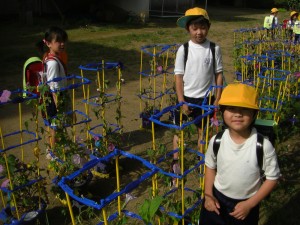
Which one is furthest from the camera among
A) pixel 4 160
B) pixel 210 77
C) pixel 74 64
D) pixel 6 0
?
pixel 6 0

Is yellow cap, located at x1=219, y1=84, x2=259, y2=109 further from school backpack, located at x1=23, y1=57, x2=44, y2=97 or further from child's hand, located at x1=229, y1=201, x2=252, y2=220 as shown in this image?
school backpack, located at x1=23, y1=57, x2=44, y2=97

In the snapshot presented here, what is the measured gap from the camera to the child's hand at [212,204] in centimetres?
208

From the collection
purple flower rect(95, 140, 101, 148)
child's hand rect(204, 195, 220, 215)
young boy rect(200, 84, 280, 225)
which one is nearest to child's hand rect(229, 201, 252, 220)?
young boy rect(200, 84, 280, 225)

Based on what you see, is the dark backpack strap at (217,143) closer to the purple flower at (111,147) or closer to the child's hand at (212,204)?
the child's hand at (212,204)

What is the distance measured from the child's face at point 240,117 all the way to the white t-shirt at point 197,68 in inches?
52.0

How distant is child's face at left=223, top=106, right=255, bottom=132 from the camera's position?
191cm

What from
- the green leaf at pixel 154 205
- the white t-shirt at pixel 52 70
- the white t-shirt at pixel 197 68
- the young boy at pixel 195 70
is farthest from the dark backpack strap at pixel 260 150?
the white t-shirt at pixel 52 70

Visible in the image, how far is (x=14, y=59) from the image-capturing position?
350 inches

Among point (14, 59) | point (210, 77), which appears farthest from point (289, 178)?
point (14, 59)

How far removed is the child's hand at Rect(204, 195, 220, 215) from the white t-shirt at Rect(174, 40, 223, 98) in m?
1.35

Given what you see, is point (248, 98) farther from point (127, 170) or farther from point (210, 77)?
point (127, 170)

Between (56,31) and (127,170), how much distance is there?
1.65 meters

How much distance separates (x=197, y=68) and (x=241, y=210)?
156cm

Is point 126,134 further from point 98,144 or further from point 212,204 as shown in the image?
point 212,204
